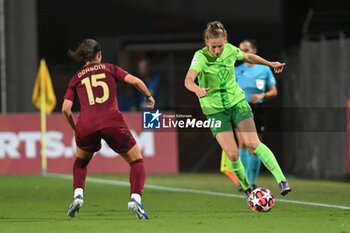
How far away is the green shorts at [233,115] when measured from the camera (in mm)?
9688

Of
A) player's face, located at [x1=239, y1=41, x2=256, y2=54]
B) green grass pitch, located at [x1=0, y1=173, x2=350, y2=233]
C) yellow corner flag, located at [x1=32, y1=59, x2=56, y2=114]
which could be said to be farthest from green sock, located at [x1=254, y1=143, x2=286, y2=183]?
yellow corner flag, located at [x1=32, y1=59, x2=56, y2=114]

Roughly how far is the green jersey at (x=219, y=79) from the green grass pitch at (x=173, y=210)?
1.22m

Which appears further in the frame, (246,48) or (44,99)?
(44,99)

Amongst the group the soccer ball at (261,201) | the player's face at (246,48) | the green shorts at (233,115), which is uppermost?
the player's face at (246,48)

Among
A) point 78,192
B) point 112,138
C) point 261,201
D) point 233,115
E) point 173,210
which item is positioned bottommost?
point 173,210

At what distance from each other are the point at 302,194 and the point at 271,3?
9.66m

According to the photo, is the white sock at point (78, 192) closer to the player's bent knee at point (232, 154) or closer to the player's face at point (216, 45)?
the player's bent knee at point (232, 154)

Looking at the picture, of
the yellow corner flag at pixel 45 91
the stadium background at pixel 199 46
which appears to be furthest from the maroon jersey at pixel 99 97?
the yellow corner flag at pixel 45 91

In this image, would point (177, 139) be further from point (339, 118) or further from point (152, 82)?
point (339, 118)

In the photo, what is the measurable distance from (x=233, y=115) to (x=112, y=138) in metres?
1.73

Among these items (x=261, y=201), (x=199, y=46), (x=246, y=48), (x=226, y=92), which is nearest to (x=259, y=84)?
(x=246, y=48)

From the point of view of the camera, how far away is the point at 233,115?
9.77 meters

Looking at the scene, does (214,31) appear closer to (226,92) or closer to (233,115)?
(226,92)

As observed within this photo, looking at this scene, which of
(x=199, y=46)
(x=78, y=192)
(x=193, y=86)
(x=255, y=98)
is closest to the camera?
(x=78, y=192)
